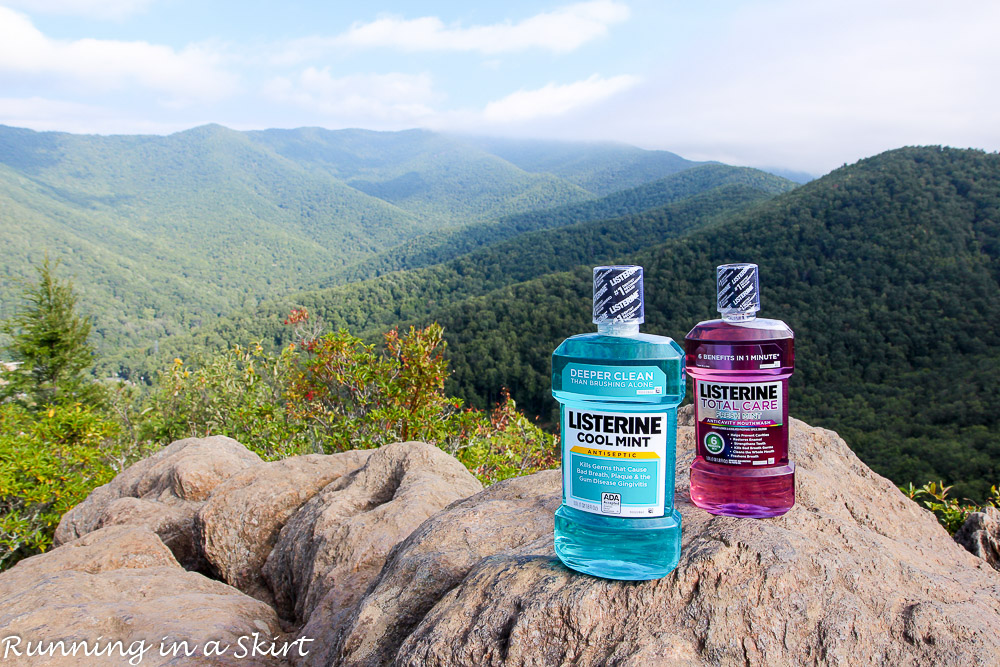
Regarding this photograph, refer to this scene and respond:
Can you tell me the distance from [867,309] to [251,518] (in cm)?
6323

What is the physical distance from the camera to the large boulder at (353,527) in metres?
3.87

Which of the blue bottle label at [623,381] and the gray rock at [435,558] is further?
the gray rock at [435,558]

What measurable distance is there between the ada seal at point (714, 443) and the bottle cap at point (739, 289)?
521mm

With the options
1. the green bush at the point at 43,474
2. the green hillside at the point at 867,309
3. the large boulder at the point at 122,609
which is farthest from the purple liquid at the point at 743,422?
the green hillside at the point at 867,309

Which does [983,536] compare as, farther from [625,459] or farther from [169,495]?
[169,495]

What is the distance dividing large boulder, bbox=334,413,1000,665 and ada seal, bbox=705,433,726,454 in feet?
0.90

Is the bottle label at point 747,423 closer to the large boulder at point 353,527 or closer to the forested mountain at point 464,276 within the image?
the large boulder at point 353,527

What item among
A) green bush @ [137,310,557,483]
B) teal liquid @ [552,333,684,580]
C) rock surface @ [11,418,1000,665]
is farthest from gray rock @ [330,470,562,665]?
green bush @ [137,310,557,483]

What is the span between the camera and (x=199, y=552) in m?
5.64

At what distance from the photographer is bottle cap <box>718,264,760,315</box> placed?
7.97ft

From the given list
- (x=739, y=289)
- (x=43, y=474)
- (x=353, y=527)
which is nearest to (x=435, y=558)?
(x=353, y=527)

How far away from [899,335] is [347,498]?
60.1m

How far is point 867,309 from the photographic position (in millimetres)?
56469

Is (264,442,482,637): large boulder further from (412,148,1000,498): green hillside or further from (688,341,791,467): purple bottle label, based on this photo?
(412,148,1000,498): green hillside
